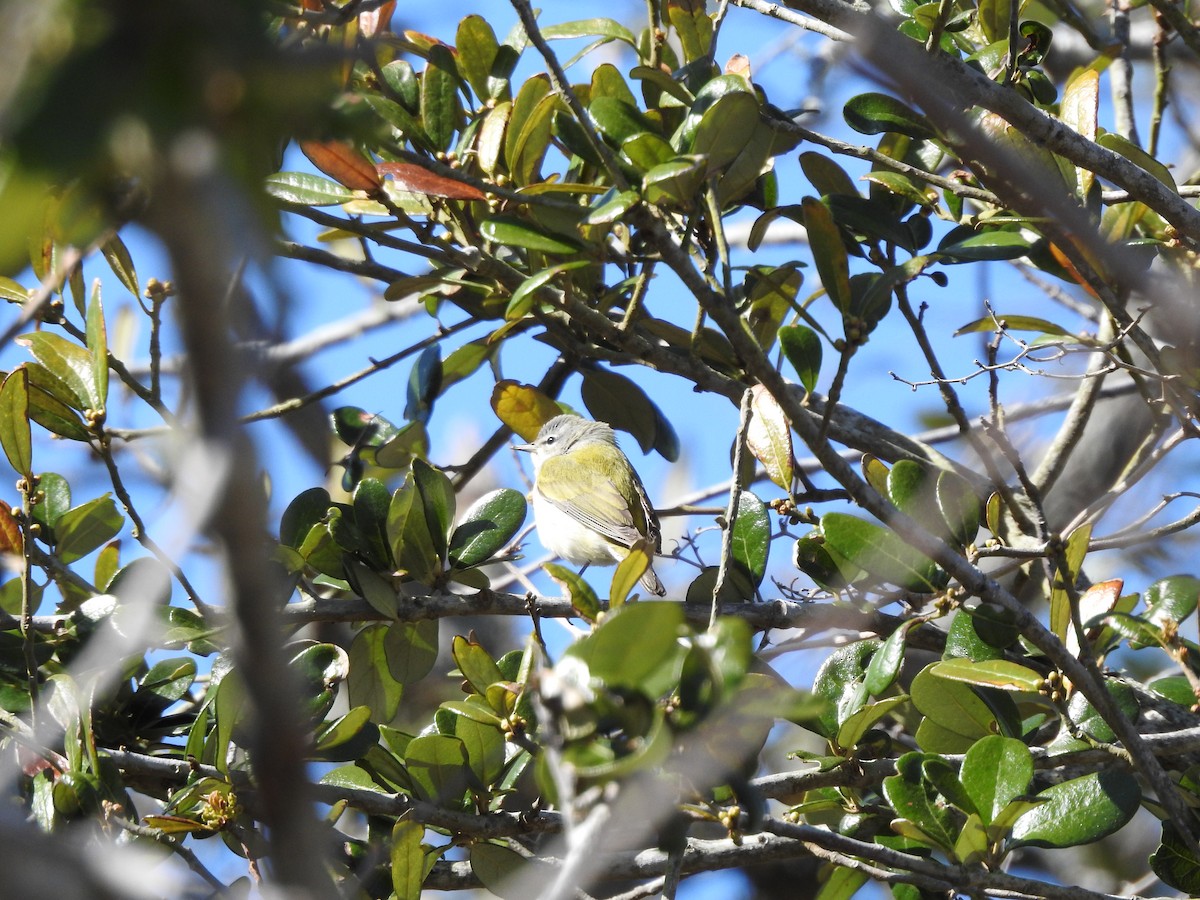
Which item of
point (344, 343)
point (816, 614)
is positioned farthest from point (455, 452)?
point (816, 614)

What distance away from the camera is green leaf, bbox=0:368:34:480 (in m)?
2.08

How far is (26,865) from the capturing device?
2.23ft

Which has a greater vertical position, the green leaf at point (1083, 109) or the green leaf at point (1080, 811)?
the green leaf at point (1083, 109)

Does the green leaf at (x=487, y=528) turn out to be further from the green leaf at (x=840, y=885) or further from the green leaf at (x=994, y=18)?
the green leaf at (x=994, y=18)

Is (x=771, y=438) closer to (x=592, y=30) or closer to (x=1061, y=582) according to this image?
(x=1061, y=582)

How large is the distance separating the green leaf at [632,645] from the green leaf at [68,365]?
5.03 ft

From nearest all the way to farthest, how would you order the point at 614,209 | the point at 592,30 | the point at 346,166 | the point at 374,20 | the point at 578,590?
the point at 614,209 < the point at 578,590 < the point at 346,166 < the point at 374,20 < the point at 592,30

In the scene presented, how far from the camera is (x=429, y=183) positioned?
2.03 metres

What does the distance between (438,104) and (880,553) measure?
1382mm

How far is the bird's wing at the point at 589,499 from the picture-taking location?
4531mm

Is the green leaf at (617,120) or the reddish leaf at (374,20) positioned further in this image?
the reddish leaf at (374,20)

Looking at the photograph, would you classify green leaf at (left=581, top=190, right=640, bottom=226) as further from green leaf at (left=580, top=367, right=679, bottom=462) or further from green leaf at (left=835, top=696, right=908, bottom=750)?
green leaf at (left=580, top=367, right=679, bottom=462)

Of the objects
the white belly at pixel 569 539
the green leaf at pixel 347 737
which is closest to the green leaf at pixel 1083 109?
the green leaf at pixel 347 737

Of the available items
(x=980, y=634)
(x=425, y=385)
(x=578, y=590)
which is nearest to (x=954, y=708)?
(x=980, y=634)
